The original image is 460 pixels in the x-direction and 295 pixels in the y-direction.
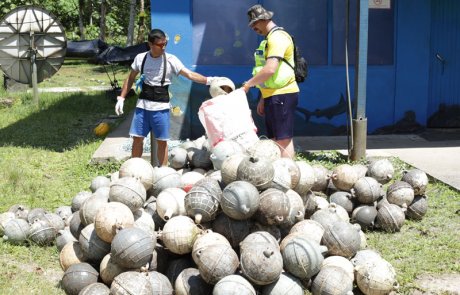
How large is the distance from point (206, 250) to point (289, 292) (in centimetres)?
64

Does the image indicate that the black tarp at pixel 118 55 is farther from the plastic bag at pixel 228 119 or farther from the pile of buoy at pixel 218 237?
the pile of buoy at pixel 218 237

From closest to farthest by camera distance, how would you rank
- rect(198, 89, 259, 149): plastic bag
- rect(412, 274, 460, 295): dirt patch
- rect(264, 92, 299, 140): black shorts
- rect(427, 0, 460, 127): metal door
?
rect(412, 274, 460, 295): dirt patch, rect(198, 89, 259, 149): plastic bag, rect(264, 92, 299, 140): black shorts, rect(427, 0, 460, 127): metal door

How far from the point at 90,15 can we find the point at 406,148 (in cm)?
2588

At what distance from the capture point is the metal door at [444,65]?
10469mm

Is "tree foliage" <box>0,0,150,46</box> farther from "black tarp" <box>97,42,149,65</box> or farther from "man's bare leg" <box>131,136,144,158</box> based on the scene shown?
"man's bare leg" <box>131,136,144,158</box>

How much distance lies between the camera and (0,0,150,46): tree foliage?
29.3 metres

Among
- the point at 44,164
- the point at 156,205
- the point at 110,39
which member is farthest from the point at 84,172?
the point at 110,39

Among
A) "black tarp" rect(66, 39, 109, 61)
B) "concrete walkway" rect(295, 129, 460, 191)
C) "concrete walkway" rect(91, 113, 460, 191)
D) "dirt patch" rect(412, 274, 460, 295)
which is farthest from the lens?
"black tarp" rect(66, 39, 109, 61)

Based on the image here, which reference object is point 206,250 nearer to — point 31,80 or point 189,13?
point 189,13

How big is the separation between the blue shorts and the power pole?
2805 millimetres

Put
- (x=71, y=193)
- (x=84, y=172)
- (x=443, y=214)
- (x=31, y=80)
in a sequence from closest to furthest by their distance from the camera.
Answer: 1. (x=443, y=214)
2. (x=71, y=193)
3. (x=84, y=172)
4. (x=31, y=80)

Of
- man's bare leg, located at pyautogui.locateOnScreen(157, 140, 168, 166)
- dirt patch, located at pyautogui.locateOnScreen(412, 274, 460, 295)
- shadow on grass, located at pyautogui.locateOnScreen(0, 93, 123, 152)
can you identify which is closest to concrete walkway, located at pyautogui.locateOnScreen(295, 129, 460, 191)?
man's bare leg, located at pyautogui.locateOnScreen(157, 140, 168, 166)

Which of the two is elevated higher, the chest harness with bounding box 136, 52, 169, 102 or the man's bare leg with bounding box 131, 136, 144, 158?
the chest harness with bounding box 136, 52, 169, 102

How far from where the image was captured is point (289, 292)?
4.22m
